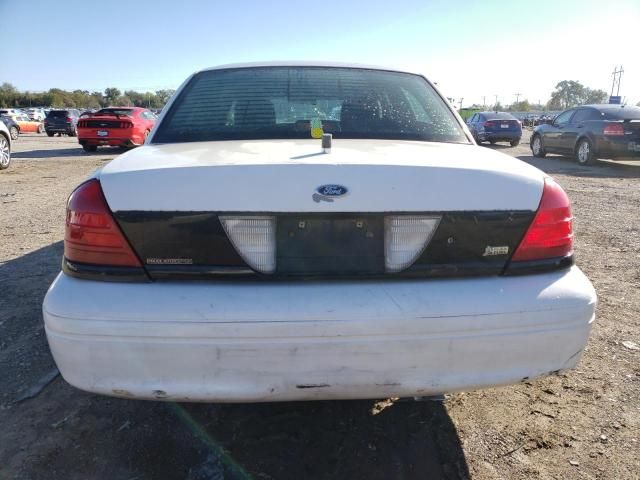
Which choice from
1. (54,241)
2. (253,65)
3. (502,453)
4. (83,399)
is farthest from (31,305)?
(502,453)

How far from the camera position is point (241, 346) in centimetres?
151

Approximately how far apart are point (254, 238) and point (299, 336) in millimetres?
364

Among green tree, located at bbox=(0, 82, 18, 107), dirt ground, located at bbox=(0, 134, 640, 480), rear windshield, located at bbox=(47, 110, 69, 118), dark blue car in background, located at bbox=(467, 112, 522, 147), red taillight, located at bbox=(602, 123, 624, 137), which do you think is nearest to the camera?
dirt ground, located at bbox=(0, 134, 640, 480)

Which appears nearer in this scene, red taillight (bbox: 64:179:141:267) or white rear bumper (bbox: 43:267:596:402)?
white rear bumper (bbox: 43:267:596:402)

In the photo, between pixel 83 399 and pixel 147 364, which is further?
pixel 83 399

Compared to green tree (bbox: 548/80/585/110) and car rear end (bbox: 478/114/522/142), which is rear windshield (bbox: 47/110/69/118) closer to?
car rear end (bbox: 478/114/522/142)

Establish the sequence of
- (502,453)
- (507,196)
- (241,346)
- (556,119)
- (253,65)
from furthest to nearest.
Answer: (556,119)
(253,65)
(502,453)
(507,196)
(241,346)

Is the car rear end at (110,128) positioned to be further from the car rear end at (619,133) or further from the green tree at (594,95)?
the green tree at (594,95)

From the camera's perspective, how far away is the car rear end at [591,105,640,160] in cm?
1107

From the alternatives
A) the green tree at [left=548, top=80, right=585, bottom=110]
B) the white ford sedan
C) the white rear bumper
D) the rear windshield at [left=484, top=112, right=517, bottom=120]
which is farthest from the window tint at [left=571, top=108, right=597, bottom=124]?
the green tree at [left=548, top=80, right=585, bottom=110]

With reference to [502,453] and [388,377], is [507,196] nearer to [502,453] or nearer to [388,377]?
[388,377]

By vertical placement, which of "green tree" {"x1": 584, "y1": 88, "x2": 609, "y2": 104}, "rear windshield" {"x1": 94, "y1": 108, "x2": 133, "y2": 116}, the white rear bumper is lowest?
the white rear bumper

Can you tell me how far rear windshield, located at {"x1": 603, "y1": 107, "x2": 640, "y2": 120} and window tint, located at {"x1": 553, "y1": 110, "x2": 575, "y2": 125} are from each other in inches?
54.2

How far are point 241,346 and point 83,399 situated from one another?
132cm
